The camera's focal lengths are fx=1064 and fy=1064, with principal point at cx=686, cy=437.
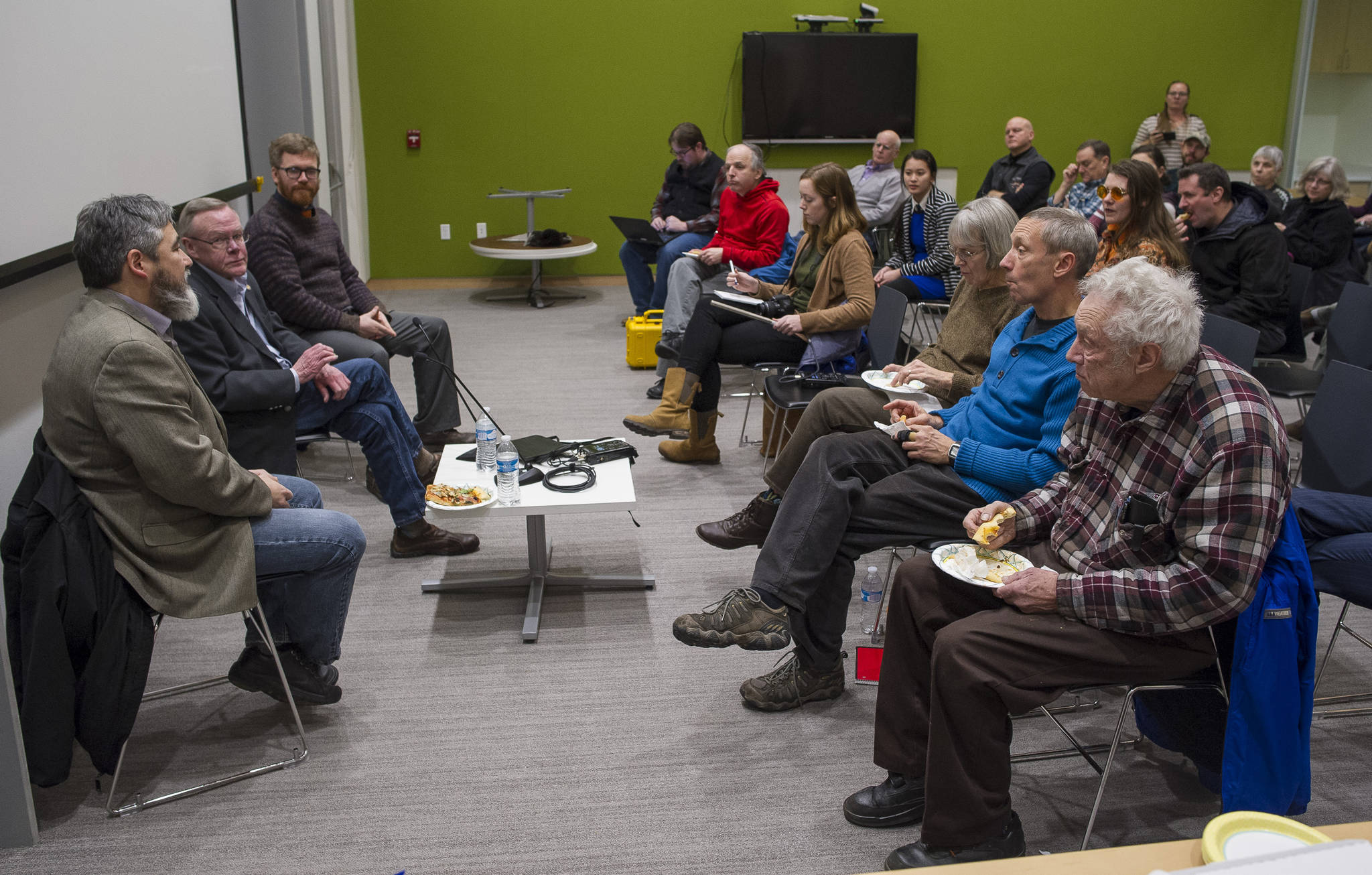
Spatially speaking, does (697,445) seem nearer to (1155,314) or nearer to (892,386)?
(892,386)

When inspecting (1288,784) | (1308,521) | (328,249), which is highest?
(328,249)

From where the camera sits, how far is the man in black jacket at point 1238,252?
433 centimetres

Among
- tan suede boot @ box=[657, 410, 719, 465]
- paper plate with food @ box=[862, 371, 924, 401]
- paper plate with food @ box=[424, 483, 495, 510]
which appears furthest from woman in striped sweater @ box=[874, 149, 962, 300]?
paper plate with food @ box=[424, 483, 495, 510]

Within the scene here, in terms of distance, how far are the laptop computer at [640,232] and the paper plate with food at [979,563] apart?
5.13m

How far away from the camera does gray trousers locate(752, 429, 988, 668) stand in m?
2.61

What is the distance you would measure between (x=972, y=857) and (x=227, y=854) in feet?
5.04

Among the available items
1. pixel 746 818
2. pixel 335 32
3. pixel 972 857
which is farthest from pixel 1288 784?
pixel 335 32

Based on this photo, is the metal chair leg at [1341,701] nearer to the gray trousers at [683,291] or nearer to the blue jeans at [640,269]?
the gray trousers at [683,291]

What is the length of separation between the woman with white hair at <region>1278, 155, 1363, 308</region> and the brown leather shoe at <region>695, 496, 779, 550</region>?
393 centimetres

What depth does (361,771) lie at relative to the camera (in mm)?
2535

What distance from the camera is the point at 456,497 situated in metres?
3.09

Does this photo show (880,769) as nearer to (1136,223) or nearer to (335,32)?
(1136,223)

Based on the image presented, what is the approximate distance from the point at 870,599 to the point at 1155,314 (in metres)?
1.55

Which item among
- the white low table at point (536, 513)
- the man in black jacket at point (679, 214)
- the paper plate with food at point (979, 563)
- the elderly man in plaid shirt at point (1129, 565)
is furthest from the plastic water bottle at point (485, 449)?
the man in black jacket at point (679, 214)
